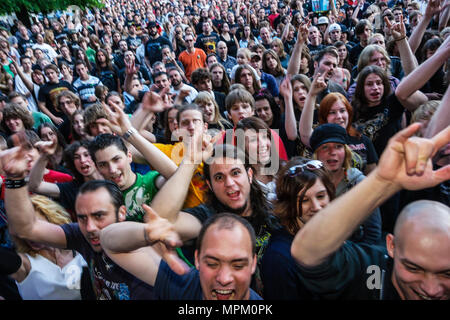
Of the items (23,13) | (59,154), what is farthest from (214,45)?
(23,13)

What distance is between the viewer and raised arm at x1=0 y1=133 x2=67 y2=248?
1.85 m

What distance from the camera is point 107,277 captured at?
1.84 m

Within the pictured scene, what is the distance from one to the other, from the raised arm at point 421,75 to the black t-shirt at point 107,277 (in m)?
2.33

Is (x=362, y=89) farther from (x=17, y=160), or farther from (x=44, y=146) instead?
(x=17, y=160)

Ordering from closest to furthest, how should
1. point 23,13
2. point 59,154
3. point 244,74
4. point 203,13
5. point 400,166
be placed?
point 400,166 < point 59,154 < point 244,74 < point 203,13 < point 23,13

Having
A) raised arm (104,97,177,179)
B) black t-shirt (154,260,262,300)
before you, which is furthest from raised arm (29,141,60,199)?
black t-shirt (154,260,262,300)

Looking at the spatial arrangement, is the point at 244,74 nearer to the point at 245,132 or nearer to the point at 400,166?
the point at 245,132

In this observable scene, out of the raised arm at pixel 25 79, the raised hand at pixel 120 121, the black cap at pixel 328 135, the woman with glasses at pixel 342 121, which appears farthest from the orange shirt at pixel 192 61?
the black cap at pixel 328 135

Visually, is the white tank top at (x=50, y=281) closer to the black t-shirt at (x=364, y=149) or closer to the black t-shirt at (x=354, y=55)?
the black t-shirt at (x=364, y=149)

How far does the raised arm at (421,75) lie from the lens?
7.33 feet

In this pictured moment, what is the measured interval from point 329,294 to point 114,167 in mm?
1718

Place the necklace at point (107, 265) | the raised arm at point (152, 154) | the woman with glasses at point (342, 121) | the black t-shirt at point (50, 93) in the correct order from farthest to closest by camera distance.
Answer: the black t-shirt at point (50, 93) → the woman with glasses at point (342, 121) → the raised arm at point (152, 154) → the necklace at point (107, 265)

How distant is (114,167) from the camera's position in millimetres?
2445

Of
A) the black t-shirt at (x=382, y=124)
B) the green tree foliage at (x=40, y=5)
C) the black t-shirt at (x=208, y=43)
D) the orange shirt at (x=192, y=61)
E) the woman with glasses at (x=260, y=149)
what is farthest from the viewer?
the green tree foliage at (x=40, y=5)
